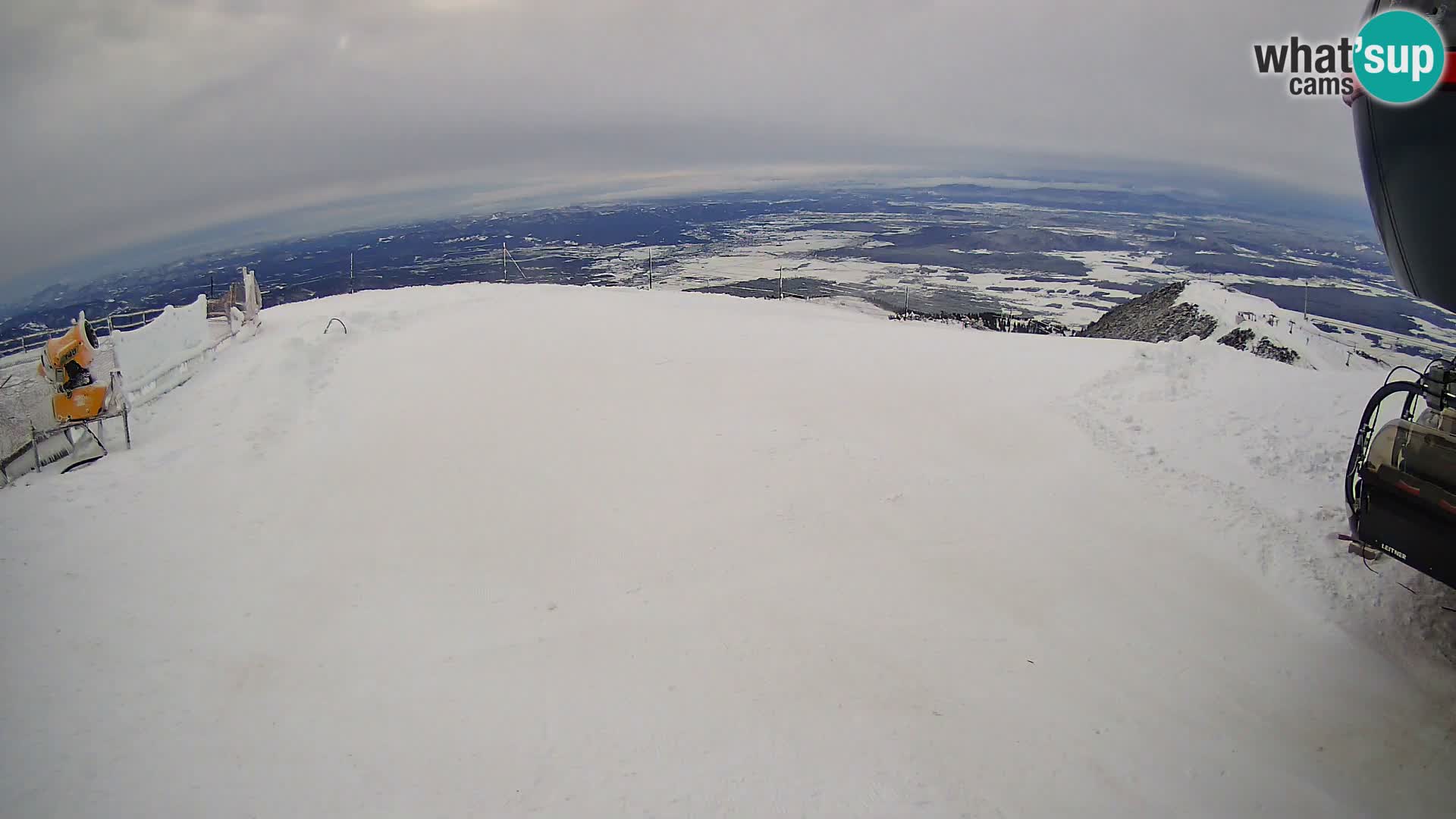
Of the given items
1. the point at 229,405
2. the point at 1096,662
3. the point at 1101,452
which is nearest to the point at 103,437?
the point at 229,405

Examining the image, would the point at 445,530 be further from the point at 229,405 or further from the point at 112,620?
the point at 229,405

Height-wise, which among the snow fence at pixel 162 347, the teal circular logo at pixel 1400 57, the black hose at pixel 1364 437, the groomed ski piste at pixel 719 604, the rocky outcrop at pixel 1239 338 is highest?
the teal circular logo at pixel 1400 57

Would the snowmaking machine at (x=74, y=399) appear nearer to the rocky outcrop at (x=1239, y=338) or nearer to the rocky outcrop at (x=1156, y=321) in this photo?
the rocky outcrop at (x=1156, y=321)

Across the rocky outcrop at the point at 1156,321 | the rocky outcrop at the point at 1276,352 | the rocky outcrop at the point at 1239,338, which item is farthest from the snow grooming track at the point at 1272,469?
the rocky outcrop at the point at 1239,338

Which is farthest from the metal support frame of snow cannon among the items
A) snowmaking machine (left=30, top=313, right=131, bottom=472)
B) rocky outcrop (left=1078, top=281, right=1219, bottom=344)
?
snowmaking machine (left=30, top=313, right=131, bottom=472)

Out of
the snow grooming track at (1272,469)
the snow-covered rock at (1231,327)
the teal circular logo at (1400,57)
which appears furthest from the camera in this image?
the snow-covered rock at (1231,327)
